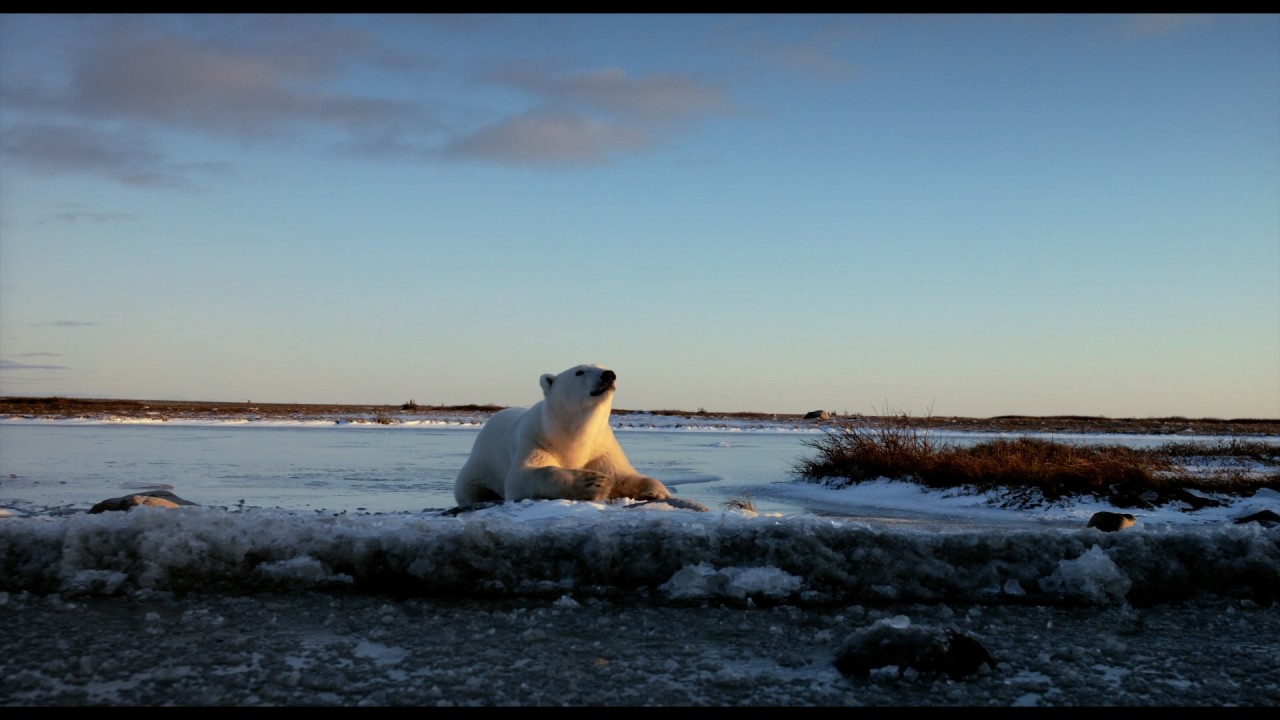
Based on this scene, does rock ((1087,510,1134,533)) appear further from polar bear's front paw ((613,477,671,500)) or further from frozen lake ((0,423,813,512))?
polar bear's front paw ((613,477,671,500))

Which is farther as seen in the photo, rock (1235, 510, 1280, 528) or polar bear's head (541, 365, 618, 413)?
polar bear's head (541, 365, 618, 413)

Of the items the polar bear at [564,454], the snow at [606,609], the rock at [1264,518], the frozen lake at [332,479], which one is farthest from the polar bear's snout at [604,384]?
the rock at [1264,518]

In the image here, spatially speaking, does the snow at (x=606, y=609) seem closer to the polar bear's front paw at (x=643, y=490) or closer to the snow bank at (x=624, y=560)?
the snow bank at (x=624, y=560)

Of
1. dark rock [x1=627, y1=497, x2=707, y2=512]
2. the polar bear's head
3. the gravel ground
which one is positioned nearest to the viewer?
the gravel ground

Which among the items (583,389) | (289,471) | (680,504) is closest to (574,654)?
(680,504)

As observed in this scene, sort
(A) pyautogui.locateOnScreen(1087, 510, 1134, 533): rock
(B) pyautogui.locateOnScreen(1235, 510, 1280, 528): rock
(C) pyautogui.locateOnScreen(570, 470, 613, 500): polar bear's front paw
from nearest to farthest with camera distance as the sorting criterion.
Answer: (A) pyautogui.locateOnScreen(1087, 510, 1134, 533): rock
(B) pyautogui.locateOnScreen(1235, 510, 1280, 528): rock
(C) pyautogui.locateOnScreen(570, 470, 613, 500): polar bear's front paw

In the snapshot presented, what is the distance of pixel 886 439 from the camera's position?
1146cm

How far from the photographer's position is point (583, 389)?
7.74m

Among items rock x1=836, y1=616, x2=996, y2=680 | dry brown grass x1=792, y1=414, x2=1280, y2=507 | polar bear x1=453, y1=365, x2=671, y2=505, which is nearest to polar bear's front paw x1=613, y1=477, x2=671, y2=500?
polar bear x1=453, y1=365, x2=671, y2=505

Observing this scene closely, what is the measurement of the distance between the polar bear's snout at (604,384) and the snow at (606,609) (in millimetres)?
2605

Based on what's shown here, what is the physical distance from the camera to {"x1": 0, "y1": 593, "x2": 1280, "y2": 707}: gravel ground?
2.65m

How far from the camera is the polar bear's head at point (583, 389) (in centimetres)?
770

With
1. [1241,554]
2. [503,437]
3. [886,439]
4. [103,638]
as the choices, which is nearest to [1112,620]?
[1241,554]

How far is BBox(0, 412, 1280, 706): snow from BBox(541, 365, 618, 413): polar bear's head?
2631 mm
